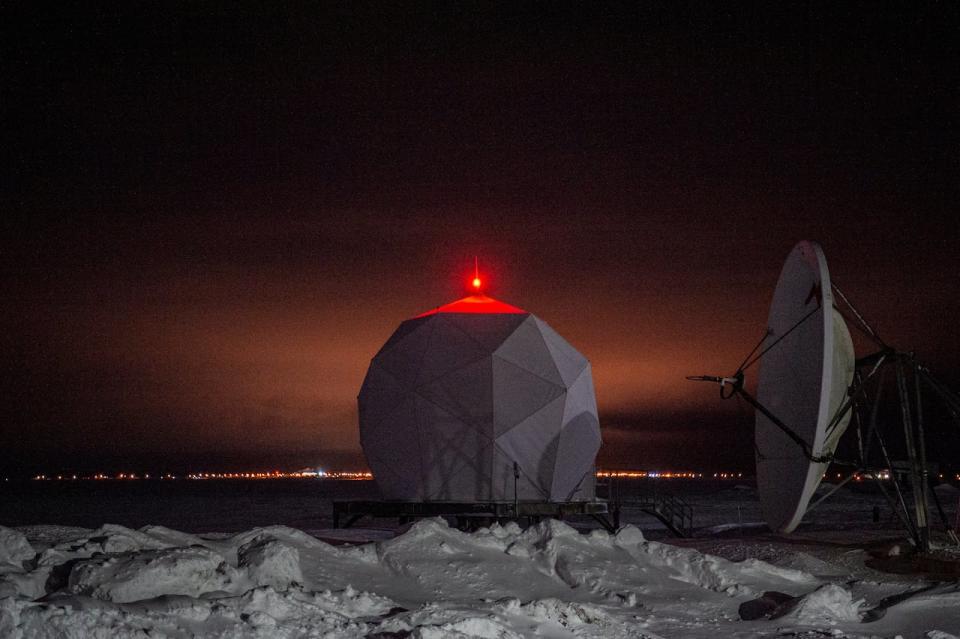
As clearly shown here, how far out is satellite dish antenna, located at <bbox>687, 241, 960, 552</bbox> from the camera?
1761 centimetres

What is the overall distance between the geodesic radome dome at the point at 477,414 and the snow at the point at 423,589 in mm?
13263

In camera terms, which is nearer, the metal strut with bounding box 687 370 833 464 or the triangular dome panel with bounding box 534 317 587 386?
the metal strut with bounding box 687 370 833 464

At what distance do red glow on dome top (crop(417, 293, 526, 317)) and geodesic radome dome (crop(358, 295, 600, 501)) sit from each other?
103mm

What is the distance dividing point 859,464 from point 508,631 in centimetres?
1202

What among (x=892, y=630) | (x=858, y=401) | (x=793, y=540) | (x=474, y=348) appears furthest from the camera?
(x=474, y=348)

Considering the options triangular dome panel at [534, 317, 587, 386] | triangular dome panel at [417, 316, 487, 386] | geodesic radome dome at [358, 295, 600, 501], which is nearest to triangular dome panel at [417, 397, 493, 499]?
geodesic radome dome at [358, 295, 600, 501]

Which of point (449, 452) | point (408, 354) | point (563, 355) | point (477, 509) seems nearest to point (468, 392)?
point (449, 452)

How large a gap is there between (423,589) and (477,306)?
20.2 metres

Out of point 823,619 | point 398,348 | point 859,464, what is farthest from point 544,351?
point 823,619

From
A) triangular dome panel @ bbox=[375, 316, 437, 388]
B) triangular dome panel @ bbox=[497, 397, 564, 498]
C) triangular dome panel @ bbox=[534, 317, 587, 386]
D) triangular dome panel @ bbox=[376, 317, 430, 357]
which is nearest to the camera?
triangular dome panel @ bbox=[497, 397, 564, 498]

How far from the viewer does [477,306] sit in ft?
107

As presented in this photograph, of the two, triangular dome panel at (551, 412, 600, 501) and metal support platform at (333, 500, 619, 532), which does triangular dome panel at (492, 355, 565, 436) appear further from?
metal support platform at (333, 500, 619, 532)

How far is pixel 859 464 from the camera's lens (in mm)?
19328

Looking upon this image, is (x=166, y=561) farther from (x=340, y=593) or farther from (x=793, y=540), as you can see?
(x=793, y=540)
